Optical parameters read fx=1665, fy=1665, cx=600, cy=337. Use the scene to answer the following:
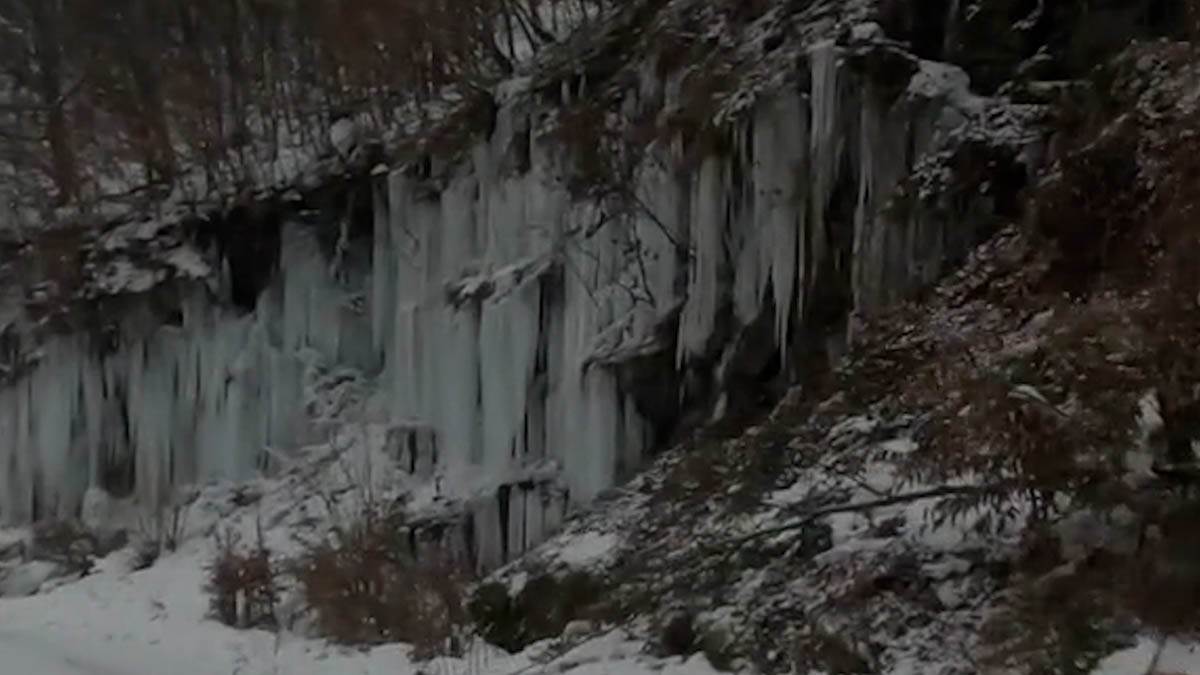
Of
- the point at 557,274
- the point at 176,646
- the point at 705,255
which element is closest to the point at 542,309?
the point at 557,274

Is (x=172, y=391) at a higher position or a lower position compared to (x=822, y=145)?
lower

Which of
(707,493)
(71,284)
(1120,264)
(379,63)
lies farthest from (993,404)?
(71,284)

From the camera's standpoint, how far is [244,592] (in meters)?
10.1

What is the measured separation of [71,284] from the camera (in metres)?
15.3

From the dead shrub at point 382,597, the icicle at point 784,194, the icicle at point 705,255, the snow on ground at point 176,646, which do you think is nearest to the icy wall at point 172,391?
the snow on ground at point 176,646

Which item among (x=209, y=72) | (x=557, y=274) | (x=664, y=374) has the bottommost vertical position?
(x=664, y=374)

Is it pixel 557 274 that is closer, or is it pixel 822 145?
pixel 822 145

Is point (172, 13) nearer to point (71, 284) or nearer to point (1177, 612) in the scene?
point (71, 284)

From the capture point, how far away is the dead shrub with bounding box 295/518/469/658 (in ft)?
27.8

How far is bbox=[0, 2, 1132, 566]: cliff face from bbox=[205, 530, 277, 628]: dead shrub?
166 centimetres

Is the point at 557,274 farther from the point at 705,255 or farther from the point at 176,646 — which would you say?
the point at 176,646

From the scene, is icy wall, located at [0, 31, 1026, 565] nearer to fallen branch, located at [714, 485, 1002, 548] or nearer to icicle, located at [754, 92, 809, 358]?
icicle, located at [754, 92, 809, 358]

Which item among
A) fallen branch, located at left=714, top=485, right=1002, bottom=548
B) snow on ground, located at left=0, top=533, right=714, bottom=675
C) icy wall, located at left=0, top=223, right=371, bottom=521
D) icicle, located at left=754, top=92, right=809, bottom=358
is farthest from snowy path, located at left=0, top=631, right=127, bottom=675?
icy wall, located at left=0, top=223, right=371, bottom=521

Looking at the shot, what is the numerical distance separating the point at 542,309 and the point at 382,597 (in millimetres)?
2902
